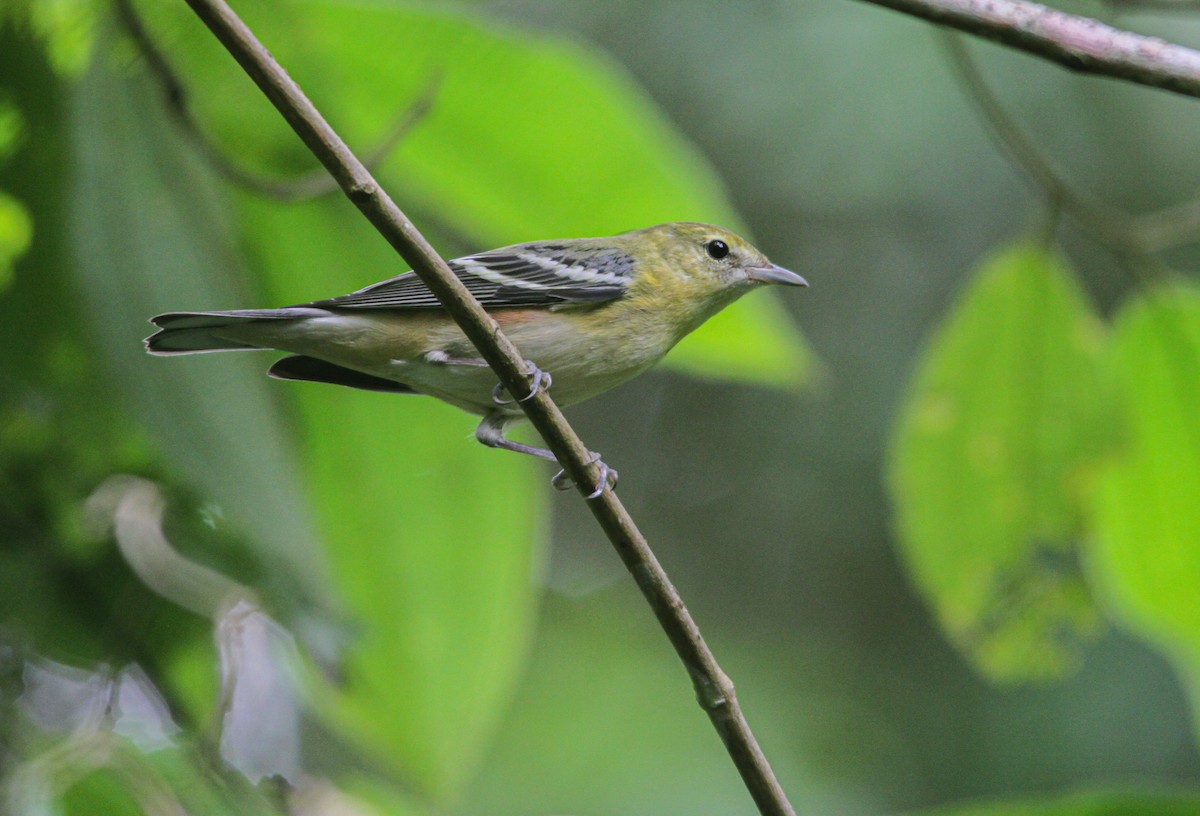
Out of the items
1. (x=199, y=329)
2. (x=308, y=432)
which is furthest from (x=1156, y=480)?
(x=199, y=329)

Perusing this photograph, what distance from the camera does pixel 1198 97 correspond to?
2.55 metres

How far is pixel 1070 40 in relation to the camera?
264 centimetres

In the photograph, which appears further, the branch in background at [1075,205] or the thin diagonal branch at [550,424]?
the branch in background at [1075,205]

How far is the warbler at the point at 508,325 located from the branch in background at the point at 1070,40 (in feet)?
4.54

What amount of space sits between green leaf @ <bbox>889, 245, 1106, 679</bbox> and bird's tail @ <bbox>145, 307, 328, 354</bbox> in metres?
2.04

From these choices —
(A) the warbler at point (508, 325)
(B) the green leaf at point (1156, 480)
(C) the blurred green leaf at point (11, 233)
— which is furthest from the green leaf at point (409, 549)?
(B) the green leaf at point (1156, 480)

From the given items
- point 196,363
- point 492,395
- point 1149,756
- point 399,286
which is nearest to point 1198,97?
point 492,395

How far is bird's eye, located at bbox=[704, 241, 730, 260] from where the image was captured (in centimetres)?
429

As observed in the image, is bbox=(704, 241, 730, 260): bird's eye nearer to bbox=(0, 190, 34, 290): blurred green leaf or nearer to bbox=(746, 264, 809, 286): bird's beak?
bbox=(746, 264, 809, 286): bird's beak

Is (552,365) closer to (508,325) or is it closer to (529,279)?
(508,325)

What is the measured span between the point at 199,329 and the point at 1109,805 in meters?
2.58

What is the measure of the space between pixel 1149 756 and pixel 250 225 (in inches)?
381

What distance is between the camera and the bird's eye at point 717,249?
14.1 ft

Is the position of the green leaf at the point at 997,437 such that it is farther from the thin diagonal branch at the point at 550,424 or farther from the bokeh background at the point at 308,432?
the thin diagonal branch at the point at 550,424
